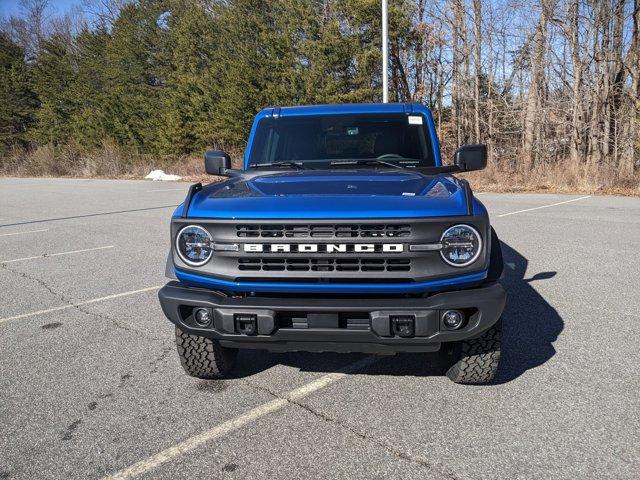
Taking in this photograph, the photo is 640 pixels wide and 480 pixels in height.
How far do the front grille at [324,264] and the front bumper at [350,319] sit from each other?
16 centimetres

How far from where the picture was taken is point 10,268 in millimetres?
7129

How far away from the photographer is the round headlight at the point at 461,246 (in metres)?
2.67

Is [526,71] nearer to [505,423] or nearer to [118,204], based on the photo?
[118,204]

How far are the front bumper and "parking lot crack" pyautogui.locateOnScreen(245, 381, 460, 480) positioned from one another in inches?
16.3

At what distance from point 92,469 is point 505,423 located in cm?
213

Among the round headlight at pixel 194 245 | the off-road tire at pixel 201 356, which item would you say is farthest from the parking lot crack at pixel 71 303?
the round headlight at pixel 194 245

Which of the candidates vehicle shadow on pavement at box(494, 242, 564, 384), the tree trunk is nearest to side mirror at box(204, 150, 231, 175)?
vehicle shadow on pavement at box(494, 242, 564, 384)

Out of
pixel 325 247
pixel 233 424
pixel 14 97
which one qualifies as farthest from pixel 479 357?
pixel 14 97

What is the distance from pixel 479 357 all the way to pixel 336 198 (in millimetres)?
1288

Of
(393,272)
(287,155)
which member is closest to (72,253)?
(287,155)

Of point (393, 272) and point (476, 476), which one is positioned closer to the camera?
point (476, 476)

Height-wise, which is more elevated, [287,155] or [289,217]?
[287,155]

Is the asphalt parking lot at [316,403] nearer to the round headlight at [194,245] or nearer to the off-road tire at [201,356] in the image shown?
the off-road tire at [201,356]

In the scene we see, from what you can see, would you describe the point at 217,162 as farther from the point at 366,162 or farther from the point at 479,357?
the point at 479,357
